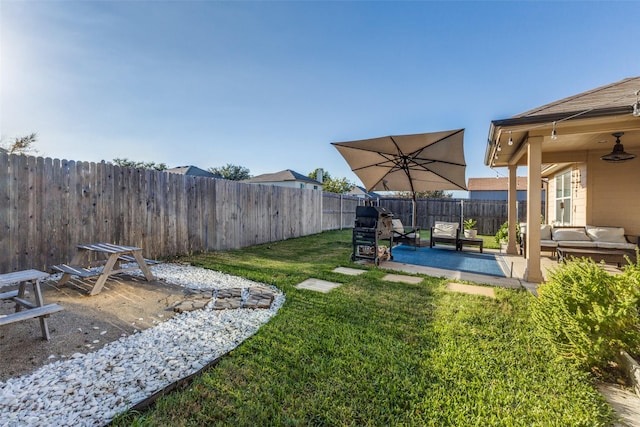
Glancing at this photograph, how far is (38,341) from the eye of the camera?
251 cm

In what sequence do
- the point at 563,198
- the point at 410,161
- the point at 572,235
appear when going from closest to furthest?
1. the point at 572,235
2. the point at 410,161
3. the point at 563,198

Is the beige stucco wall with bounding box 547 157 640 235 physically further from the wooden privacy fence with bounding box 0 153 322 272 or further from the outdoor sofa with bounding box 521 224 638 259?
the wooden privacy fence with bounding box 0 153 322 272

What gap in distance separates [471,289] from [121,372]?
4.49 m

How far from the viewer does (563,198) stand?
29.1 feet

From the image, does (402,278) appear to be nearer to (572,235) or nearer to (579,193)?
(572,235)

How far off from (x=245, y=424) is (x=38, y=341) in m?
2.29

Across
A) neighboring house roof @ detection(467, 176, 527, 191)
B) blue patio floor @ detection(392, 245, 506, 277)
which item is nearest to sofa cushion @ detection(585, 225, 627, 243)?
blue patio floor @ detection(392, 245, 506, 277)

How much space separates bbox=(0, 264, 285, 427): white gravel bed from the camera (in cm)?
167

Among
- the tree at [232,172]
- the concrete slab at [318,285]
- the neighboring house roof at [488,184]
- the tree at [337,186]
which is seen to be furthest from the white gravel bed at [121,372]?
the tree at [232,172]

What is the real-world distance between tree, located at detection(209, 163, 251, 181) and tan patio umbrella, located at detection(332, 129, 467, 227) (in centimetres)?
3145

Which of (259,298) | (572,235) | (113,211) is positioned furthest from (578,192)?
(113,211)

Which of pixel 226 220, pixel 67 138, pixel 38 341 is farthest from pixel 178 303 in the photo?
pixel 67 138

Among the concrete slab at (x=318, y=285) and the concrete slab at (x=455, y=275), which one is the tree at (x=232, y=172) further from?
the concrete slab at (x=318, y=285)

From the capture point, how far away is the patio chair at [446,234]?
874cm
